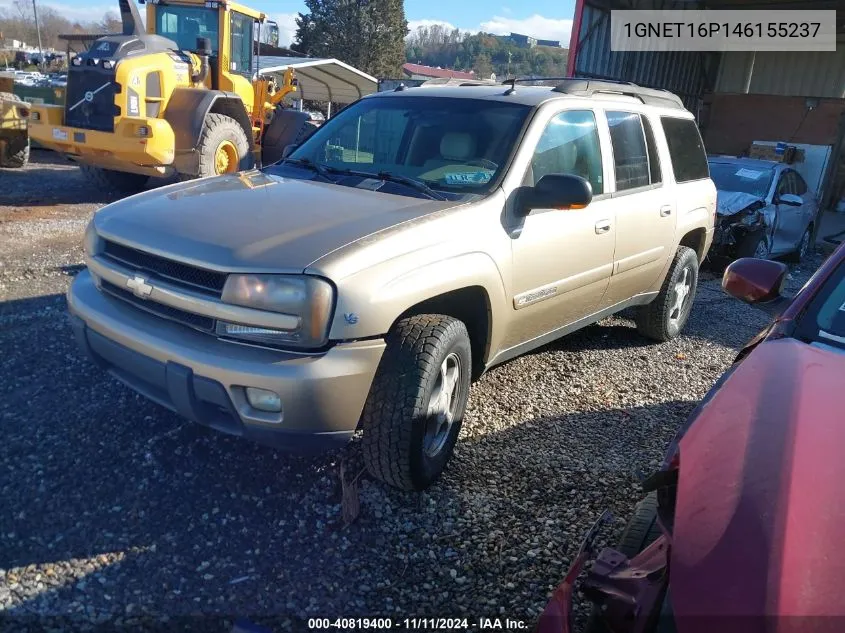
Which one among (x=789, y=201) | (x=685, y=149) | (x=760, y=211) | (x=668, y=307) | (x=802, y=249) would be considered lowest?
(x=802, y=249)

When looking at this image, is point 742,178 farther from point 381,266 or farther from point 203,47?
point 381,266

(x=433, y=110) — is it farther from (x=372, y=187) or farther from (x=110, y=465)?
(x=110, y=465)

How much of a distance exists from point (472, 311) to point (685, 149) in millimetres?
3073

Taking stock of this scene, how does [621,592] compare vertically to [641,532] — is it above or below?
above

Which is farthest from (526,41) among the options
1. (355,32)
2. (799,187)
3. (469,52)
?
(799,187)

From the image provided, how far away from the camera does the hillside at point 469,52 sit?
53.7 m

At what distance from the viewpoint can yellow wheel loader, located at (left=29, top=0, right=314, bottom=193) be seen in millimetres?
8695

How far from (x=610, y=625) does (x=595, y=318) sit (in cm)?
314

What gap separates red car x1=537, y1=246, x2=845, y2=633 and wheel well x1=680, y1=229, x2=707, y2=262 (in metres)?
3.84

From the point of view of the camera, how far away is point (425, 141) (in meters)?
3.88

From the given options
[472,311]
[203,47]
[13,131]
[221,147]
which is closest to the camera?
[472,311]

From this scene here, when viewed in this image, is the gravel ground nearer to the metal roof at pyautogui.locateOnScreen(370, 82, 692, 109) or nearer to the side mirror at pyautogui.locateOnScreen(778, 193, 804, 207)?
the metal roof at pyautogui.locateOnScreen(370, 82, 692, 109)

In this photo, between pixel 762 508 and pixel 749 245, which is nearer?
pixel 762 508

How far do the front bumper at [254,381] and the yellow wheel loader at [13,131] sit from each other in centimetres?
974
